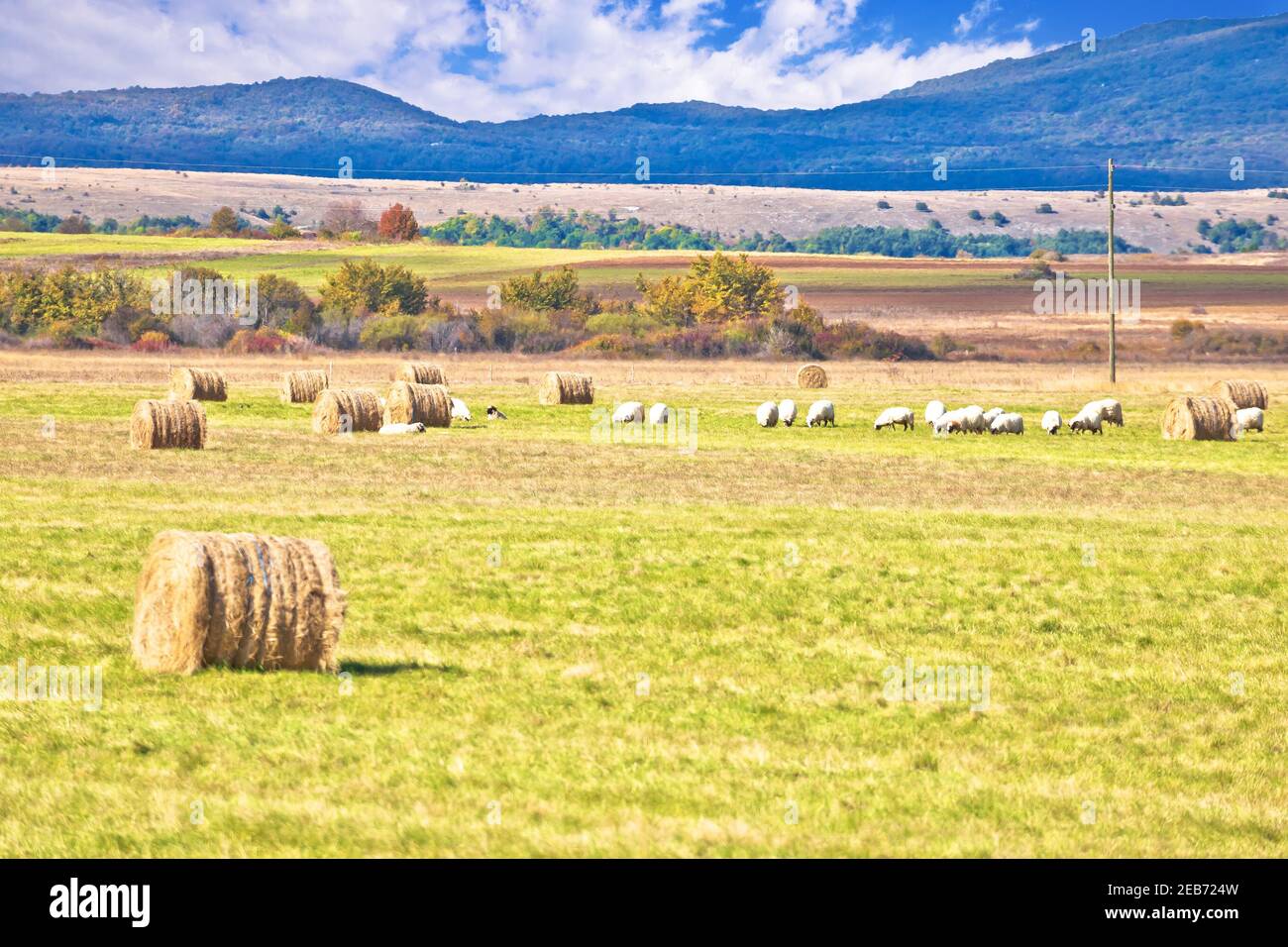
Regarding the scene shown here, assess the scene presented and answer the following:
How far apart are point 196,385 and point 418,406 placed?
10777mm

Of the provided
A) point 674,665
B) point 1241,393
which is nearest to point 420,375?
point 1241,393

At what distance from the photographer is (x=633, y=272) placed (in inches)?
5728

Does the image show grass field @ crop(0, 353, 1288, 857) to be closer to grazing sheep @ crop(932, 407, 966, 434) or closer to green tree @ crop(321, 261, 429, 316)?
grazing sheep @ crop(932, 407, 966, 434)

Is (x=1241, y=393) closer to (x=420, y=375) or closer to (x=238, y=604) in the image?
(x=420, y=375)

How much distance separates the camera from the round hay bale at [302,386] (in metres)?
50.1

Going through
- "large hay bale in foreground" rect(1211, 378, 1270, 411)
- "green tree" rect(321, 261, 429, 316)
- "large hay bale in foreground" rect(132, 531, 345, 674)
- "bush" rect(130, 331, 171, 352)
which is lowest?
"large hay bale in foreground" rect(132, 531, 345, 674)

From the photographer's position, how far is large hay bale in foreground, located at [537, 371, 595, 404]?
51.4 meters

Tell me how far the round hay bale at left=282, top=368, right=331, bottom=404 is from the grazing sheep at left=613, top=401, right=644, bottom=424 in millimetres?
10722

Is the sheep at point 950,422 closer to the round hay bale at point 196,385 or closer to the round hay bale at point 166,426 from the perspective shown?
the round hay bale at point 166,426

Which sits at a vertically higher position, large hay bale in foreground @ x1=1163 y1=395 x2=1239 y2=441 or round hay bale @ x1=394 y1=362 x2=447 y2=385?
round hay bale @ x1=394 y1=362 x2=447 y2=385

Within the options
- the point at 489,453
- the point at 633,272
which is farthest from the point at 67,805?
the point at 633,272

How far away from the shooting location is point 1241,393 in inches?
1917

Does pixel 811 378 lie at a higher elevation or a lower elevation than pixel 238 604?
higher

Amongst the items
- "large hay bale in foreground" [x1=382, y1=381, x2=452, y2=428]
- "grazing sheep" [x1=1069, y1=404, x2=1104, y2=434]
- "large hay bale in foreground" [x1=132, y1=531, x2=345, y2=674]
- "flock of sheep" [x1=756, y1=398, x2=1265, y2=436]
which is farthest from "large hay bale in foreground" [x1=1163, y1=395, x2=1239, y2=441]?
"large hay bale in foreground" [x1=132, y1=531, x2=345, y2=674]
